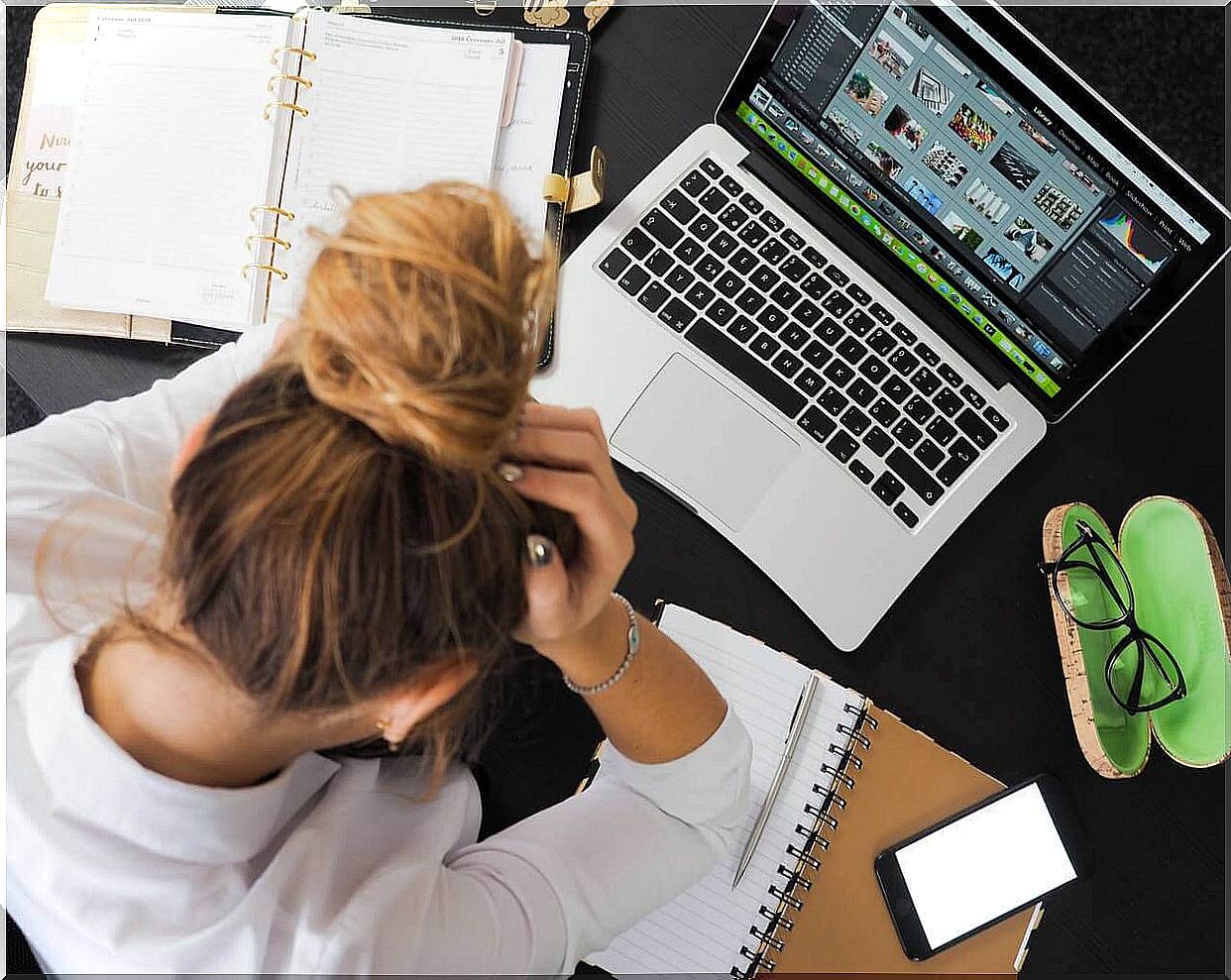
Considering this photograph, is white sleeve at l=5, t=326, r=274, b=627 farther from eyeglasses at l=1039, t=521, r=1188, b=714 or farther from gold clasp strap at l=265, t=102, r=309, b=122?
eyeglasses at l=1039, t=521, r=1188, b=714

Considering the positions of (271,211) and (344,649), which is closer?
(344,649)

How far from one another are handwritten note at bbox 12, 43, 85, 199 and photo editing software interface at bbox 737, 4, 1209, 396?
53cm

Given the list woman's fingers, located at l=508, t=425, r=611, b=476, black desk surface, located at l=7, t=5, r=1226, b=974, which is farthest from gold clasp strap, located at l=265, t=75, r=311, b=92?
woman's fingers, located at l=508, t=425, r=611, b=476

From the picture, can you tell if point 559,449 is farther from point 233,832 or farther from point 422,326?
point 233,832

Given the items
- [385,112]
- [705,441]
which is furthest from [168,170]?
[705,441]

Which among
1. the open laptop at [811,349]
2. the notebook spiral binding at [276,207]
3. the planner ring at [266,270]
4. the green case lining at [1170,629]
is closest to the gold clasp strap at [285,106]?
the notebook spiral binding at [276,207]

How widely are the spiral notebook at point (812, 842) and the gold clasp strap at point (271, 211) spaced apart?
418 millimetres

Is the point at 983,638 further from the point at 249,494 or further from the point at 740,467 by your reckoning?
the point at 249,494

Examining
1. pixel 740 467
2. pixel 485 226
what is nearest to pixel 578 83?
pixel 740 467

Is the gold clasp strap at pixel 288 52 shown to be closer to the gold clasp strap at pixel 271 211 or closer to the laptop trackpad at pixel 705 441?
the gold clasp strap at pixel 271 211

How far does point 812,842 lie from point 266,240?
1.97 feet

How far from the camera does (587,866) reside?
60 cm

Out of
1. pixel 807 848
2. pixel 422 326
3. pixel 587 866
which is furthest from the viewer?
pixel 807 848

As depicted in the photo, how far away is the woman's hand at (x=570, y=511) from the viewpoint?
0.44 m
